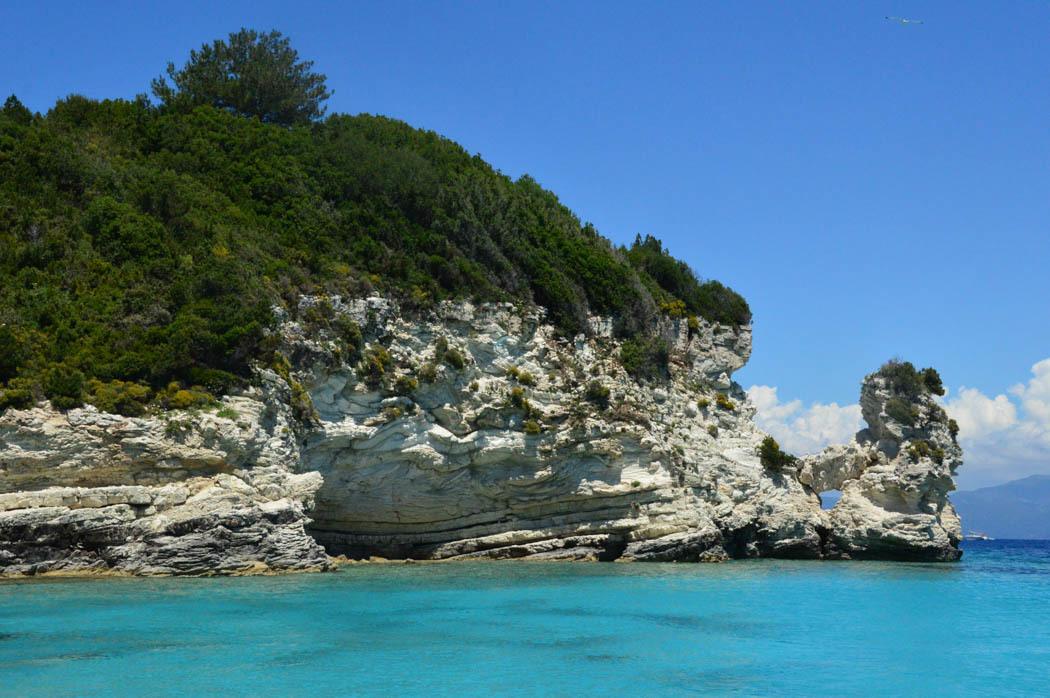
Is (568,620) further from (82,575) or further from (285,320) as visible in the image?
(285,320)

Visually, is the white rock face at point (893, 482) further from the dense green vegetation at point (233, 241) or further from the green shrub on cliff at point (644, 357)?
the dense green vegetation at point (233, 241)

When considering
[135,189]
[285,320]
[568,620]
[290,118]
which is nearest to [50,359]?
[285,320]

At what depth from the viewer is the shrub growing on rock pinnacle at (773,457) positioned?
41.6 meters

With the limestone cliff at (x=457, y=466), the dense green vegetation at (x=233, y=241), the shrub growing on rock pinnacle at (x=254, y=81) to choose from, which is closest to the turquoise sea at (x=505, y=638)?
the limestone cliff at (x=457, y=466)

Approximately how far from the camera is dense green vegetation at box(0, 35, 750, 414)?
2848 centimetres

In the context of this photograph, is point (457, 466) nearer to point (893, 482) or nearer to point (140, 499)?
point (140, 499)

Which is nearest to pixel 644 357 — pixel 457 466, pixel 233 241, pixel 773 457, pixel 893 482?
pixel 773 457

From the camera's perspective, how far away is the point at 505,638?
18484 mm

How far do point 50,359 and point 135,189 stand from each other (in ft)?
36.0

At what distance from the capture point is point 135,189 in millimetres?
35625

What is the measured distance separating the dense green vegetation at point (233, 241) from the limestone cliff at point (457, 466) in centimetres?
120

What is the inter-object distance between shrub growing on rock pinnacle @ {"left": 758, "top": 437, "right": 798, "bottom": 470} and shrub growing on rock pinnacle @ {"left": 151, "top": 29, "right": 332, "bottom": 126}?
2897 centimetres

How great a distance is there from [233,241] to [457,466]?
11.6 meters

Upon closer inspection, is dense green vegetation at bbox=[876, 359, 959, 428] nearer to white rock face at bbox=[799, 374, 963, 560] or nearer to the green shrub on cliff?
white rock face at bbox=[799, 374, 963, 560]
